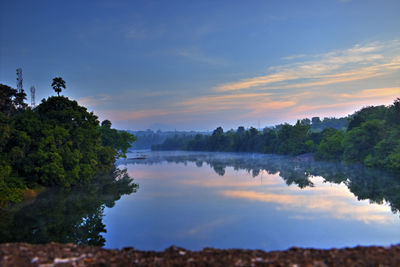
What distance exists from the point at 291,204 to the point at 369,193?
8973mm

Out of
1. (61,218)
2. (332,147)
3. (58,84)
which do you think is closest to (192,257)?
(61,218)

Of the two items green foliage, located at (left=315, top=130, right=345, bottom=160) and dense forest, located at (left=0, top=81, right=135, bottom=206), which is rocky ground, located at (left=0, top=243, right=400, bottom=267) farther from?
green foliage, located at (left=315, top=130, right=345, bottom=160)

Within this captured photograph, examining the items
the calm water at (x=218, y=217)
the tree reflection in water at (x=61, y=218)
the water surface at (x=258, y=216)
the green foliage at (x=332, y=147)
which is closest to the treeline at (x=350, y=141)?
the green foliage at (x=332, y=147)

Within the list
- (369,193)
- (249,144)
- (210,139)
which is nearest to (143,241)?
(369,193)

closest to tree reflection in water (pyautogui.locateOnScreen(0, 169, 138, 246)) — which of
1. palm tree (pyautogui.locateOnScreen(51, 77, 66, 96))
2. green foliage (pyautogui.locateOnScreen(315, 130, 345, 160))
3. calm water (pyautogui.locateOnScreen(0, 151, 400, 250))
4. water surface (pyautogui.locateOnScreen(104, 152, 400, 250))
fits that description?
calm water (pyautogui.locateOnScreen(0, 151, 400, 250))

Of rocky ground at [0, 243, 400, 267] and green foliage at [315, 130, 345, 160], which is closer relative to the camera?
rocky ground at [0, 243, 400, 267]

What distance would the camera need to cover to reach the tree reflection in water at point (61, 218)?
48.5ft

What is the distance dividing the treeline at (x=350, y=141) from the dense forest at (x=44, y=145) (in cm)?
3744

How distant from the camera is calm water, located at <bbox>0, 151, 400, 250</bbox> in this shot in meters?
14.2

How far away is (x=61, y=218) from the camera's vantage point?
18984mm

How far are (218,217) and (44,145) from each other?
59.0 ft

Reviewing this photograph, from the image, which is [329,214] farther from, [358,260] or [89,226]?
[89,226]

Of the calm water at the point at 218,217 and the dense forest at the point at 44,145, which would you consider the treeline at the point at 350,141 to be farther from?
the dense forest at the point at 44,145

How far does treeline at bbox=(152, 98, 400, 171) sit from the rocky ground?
33162mm
